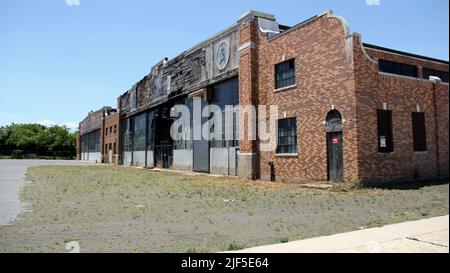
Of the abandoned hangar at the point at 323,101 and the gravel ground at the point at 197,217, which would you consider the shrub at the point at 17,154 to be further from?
the gravel ground at the point at 197,217

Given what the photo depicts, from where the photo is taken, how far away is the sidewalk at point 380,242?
599 cm

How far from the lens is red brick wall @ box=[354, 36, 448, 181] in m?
16.7

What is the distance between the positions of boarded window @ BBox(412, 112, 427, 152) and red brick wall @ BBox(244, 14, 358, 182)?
5.19m

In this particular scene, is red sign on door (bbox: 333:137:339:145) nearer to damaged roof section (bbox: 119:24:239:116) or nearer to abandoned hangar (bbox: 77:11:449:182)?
abandoned hangar (bbox: 77:11:449:182)

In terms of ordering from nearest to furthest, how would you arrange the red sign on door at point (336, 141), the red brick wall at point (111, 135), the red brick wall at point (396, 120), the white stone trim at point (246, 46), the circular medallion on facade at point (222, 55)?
1. the red brick wall at point (396, 120)
2. the red sign on door at point (336, 141)
3. the white stone trim at point (246, 46)
4. the circular medallion on facade at point (222, 55)
5. the red brick wall at point (111, 135)

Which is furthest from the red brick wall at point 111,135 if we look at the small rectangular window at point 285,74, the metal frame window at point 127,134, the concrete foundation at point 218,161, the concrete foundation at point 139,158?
the small rectangular window at point 285,74

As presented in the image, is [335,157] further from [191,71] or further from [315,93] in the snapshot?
[191,71]

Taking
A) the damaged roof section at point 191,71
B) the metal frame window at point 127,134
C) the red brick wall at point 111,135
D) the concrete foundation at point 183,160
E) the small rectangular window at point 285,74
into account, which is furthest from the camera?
the red brick wall at point 111,135

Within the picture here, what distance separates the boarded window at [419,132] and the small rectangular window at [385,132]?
235 centimetres

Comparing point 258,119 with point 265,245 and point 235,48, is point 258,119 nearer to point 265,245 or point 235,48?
point 235,48

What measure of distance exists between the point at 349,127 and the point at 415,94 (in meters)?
5.71

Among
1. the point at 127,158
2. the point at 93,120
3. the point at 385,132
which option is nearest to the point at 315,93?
the point at 385,132

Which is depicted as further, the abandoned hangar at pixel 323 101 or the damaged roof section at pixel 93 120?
the damaged roof section at pixel 93 120
